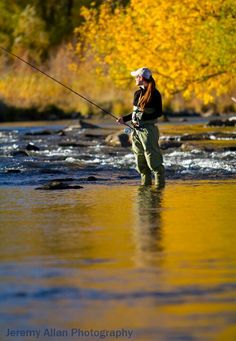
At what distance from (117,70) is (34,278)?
2693 cm

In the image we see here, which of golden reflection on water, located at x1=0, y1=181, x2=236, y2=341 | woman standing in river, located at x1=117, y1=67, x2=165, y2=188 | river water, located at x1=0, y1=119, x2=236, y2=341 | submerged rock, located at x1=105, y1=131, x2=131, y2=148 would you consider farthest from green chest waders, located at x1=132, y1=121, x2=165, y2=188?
submerged rock, located at x1=105, y1=131, x2=131, y2=148

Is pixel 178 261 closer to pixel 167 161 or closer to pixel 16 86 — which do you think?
pixel 167 161

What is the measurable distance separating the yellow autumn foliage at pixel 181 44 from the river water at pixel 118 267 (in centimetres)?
1557

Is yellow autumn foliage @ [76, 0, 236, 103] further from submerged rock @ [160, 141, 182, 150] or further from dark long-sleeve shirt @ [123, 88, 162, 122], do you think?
dark long-sleeve shirt @ [123, 88, 162, 122]

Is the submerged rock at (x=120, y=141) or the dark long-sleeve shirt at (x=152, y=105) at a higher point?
the dark long-sleeve shirt at (x=152, y=105)

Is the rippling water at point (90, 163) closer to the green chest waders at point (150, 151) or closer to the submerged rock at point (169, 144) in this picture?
the submerged rock at point (169, 144)

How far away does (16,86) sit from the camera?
189ft

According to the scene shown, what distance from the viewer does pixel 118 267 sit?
27.0 feet

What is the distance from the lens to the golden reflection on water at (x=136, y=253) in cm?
653

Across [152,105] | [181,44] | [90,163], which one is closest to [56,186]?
[152,105]

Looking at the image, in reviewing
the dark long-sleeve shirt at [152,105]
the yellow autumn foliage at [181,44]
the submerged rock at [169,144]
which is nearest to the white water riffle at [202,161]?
the submerged rock at [169,144]

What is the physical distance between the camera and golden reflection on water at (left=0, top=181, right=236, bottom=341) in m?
6.53

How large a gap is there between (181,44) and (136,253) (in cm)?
2254

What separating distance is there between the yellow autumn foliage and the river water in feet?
51.1
